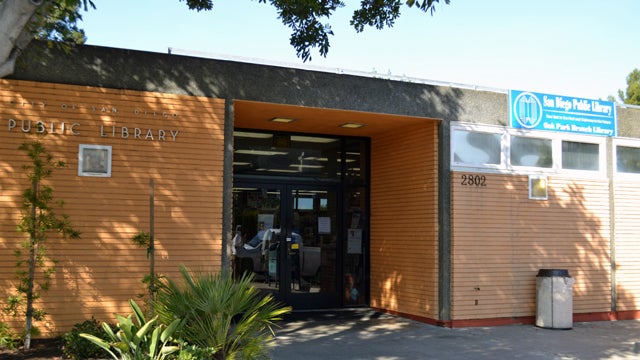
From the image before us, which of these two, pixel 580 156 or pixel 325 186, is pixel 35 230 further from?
pixel 580 156

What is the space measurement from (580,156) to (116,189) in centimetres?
857

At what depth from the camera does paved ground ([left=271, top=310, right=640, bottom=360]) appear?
8984 mm

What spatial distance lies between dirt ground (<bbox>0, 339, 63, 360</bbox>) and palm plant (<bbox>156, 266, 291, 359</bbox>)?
1.85 meters

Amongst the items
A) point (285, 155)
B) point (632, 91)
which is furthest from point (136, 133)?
point (632, 91)

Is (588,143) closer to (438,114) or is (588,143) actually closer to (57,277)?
(438,114)

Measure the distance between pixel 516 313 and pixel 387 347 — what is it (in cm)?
332

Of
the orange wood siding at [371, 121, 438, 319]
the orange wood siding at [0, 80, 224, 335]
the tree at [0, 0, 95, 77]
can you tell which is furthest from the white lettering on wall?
the orange wood siding at [371, 121, 438, 319]

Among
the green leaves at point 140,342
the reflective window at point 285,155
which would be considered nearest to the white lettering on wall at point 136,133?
the reflective window at point 285,155

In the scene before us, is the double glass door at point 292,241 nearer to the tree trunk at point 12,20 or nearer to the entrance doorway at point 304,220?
the entrance doorway at point 304,220

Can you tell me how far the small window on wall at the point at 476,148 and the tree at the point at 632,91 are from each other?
28.1 meters

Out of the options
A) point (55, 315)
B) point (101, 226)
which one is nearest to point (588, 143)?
point (101, 226)

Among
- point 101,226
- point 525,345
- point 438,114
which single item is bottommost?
point 525,345

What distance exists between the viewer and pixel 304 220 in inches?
496

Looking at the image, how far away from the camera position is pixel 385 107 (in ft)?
35.8
